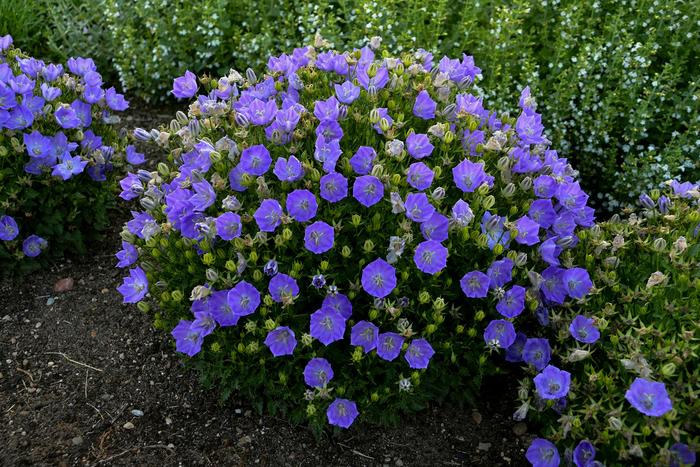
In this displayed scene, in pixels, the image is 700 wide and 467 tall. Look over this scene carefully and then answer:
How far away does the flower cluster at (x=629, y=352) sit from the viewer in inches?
102

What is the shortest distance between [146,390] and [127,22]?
11.0 ft

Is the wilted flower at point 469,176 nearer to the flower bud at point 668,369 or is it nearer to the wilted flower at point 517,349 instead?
the wilted flower at point 517,349

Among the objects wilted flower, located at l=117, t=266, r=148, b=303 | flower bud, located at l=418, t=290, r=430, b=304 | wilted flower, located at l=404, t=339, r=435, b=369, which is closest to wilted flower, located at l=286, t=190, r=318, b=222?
flower bud, located at l=418, t=290, r=430, b=304

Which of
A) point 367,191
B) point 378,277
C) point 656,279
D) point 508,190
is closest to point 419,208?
point 367,191

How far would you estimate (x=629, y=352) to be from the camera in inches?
110

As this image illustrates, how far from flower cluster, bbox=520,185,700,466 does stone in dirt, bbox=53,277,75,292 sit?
7.99ft

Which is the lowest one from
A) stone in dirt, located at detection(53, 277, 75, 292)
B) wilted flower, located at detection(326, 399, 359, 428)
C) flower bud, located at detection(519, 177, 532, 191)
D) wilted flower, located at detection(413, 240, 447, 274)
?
stone in dirt, located at detection(53, 277, 75, 292)

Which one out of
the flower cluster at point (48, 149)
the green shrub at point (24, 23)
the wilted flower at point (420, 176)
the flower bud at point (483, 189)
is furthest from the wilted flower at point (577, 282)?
the green shrub at point (24, 23)

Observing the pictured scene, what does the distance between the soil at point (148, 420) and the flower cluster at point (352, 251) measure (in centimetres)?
18

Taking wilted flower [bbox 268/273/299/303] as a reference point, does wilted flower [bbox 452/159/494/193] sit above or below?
above

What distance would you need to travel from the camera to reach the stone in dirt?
4.04 m

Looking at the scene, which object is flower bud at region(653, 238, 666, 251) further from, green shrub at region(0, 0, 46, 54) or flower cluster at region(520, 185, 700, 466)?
green shrub at region(0, 0, 46, 54)

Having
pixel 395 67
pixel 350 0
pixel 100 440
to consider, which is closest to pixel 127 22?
pixel 350 0

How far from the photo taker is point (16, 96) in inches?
150
